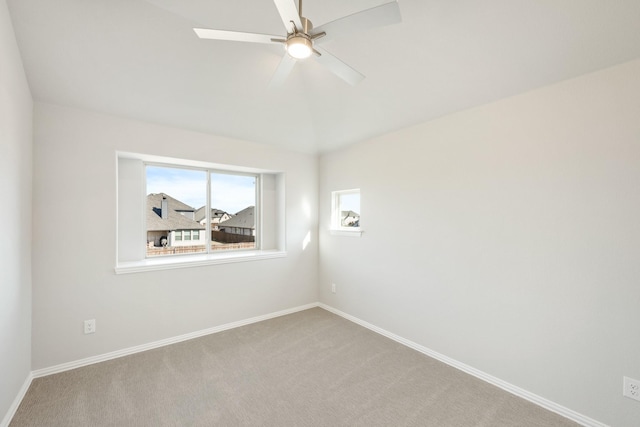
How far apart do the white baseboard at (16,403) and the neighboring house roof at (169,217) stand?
1.55 m

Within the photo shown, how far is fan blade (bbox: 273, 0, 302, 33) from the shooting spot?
132 cm

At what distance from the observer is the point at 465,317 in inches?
96.3

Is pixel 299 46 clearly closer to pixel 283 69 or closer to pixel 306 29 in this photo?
pixel 306 29

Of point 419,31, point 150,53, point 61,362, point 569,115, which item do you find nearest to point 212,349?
point 61,362

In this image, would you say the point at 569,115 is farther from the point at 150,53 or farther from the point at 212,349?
the point at 212,349

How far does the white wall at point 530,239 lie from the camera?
1.72 m

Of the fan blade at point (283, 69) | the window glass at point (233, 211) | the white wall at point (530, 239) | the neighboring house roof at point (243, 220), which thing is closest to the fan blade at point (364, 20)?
the fan blade at point (283, 69)

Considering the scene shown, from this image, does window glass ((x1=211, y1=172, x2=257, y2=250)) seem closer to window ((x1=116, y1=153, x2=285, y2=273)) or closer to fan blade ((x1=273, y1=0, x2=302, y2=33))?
window ((x1=116, y1=153, x2=285, y2=273))

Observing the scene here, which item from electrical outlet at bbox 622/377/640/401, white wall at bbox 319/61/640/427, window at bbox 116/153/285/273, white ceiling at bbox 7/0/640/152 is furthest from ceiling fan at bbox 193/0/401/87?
electrical outlet at bbox 622/377/640/401

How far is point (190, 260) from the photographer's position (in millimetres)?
3100

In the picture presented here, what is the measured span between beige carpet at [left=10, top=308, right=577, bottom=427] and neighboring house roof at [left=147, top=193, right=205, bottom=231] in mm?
1352

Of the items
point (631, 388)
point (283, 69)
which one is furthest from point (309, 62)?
point (631, 388)

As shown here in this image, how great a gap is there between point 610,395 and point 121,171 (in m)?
4.44

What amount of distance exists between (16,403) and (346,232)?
3.20m
